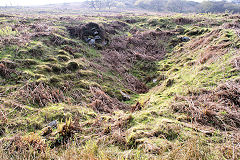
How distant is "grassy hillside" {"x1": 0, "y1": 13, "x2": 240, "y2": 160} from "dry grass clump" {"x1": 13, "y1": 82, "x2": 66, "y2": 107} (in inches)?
1.5

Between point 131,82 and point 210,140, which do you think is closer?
point 210,140

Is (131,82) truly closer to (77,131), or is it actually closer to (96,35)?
(77,131)

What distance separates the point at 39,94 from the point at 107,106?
9.63 feet

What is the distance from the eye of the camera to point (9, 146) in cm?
310

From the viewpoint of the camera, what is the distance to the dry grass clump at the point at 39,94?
16.4ft

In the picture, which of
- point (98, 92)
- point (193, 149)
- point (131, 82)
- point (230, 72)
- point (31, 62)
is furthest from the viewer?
point (131, 82)

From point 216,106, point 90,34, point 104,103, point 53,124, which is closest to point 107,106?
point 104,103

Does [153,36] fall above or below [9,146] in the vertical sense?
above

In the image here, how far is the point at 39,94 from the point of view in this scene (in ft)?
17.4

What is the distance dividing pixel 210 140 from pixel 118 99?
4459 millimetres

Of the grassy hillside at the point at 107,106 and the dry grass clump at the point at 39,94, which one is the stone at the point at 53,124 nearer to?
the grassy hillside at the point at 107,106

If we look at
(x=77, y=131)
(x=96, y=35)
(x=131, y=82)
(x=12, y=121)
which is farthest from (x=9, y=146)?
(x=96, y=35)

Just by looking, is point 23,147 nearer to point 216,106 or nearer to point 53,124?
point 53,124

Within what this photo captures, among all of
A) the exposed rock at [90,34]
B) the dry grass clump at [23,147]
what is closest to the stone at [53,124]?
the dry grass clump at [23,147]
